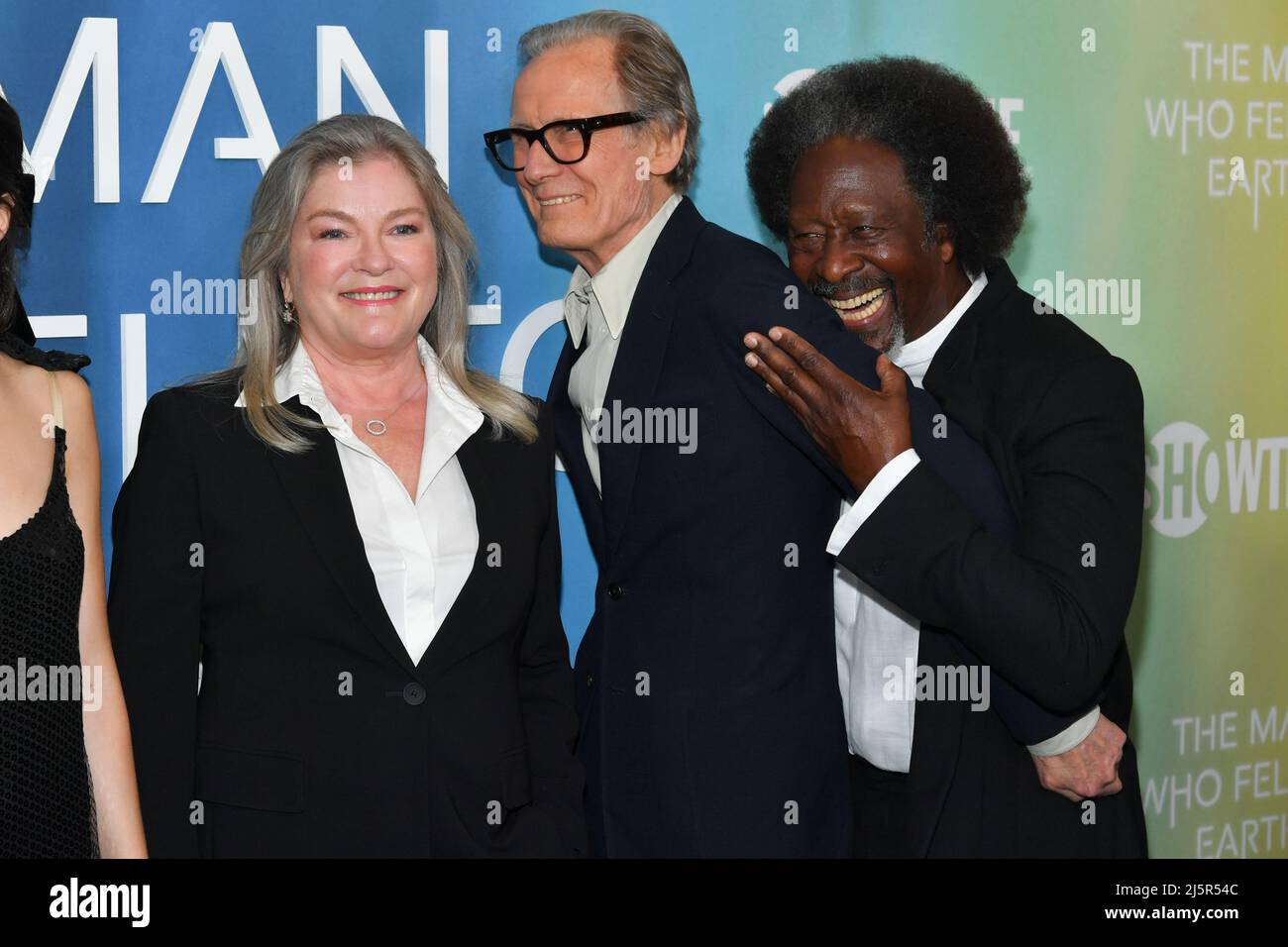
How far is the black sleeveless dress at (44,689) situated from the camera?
2166mm

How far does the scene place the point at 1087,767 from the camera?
2.59m

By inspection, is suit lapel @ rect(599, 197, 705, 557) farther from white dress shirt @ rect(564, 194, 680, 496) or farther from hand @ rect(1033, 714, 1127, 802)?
hand @ rect(1033, 714, 1127, 802)

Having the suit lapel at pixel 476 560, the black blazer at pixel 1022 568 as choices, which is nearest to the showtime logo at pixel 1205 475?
Result: the black blazer at pixel 1022 568

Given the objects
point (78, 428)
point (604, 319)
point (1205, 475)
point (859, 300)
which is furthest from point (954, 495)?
point (1205, 475)

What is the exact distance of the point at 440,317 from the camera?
9.45ft

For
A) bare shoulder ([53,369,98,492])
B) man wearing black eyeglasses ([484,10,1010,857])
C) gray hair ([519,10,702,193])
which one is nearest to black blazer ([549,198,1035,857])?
man wearing black eyeglasses ([484,10,1010,857])

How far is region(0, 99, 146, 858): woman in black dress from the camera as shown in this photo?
219cm

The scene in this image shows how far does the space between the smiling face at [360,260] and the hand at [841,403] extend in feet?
2.21

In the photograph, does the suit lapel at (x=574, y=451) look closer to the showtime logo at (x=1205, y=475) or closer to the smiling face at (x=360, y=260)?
the smiling face at (x=360, y=260)

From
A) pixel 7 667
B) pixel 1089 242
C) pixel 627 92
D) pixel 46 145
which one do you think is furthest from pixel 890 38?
pixel 7 667

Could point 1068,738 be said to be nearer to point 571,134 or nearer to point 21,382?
point 571,134
